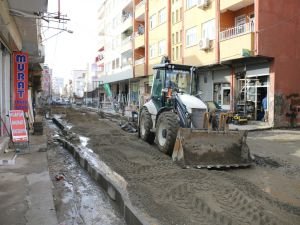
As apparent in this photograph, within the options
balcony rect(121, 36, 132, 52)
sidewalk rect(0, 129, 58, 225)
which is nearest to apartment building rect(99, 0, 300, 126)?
sidewalk rect(0, 129, 58, 225)

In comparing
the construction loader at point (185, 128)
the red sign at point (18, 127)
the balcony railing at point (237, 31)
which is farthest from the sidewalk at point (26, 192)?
the balcony railing at point (237, 31)

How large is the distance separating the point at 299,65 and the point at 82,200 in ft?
60.8

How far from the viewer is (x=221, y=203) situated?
20.1ft

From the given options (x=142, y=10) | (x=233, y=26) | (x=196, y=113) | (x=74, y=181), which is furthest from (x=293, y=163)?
(x=142, y=10)

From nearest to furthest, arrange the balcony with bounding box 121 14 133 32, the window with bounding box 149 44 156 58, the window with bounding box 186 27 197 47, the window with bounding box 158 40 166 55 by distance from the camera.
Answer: the window with bounding box 186 27 197 47 < the window with bounding box 158 40 166 55 < the window with bounding box 149 44 156 58 < the balcony with bounding box 121 14 133 32

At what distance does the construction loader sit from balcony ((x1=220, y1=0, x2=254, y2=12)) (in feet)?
36.5

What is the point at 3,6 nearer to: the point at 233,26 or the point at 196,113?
the point at 196,113

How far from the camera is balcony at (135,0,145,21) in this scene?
39.4 metres

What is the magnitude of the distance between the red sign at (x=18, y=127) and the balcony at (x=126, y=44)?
111 feet

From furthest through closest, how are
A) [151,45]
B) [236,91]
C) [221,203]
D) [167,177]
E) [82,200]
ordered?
[151,45] → [236,91] → [167,177] → [82,200] → [221,203]

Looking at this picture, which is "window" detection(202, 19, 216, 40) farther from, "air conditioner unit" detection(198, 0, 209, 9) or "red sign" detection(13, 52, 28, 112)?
"red sign" detection(13, 52, 28, 112)

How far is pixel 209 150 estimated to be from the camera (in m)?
9.32

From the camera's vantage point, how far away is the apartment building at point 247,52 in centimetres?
2041

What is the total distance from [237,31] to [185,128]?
15029 mm
